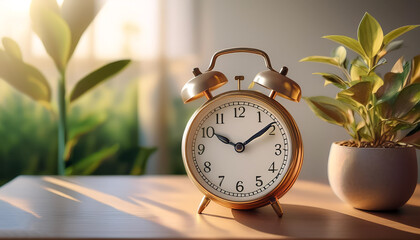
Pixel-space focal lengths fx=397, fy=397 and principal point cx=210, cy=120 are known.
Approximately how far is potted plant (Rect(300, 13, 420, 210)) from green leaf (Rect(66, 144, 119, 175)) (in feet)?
3.39

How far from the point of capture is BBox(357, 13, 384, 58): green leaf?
81 centimetres

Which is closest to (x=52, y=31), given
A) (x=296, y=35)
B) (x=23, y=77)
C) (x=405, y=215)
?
(x=23, y=77)

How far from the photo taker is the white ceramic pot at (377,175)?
0.80m

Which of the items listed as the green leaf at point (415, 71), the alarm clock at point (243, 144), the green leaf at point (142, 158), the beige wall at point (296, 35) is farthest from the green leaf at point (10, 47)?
the green leaf at point (415, 71)

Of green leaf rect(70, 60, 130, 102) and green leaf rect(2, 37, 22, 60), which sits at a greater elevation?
green leaf rect(2, 37, 22, 60)

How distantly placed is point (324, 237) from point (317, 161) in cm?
99

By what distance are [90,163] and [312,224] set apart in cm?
112

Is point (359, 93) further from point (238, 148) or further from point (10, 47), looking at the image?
point (10, 47)

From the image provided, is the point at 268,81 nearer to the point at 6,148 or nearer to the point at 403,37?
the point at 403,37

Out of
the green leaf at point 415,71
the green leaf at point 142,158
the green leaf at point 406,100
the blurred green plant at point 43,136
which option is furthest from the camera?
the blurred green plant at point 43,136

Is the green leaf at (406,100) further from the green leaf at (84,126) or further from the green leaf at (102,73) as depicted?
the green leaf at (84,126)

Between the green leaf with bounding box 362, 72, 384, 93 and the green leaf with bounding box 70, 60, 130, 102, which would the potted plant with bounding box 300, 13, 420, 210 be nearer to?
the green leaf with bounding box 362, 72, 384, 93

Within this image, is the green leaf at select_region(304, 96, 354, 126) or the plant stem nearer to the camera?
the green leaf at select_region(304, 96, 354, 126)

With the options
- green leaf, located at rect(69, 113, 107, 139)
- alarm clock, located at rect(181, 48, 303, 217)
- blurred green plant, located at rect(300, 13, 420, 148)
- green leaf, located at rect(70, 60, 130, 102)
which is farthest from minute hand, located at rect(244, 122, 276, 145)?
green leaf, located at rect(69, 113, 107, 139)
